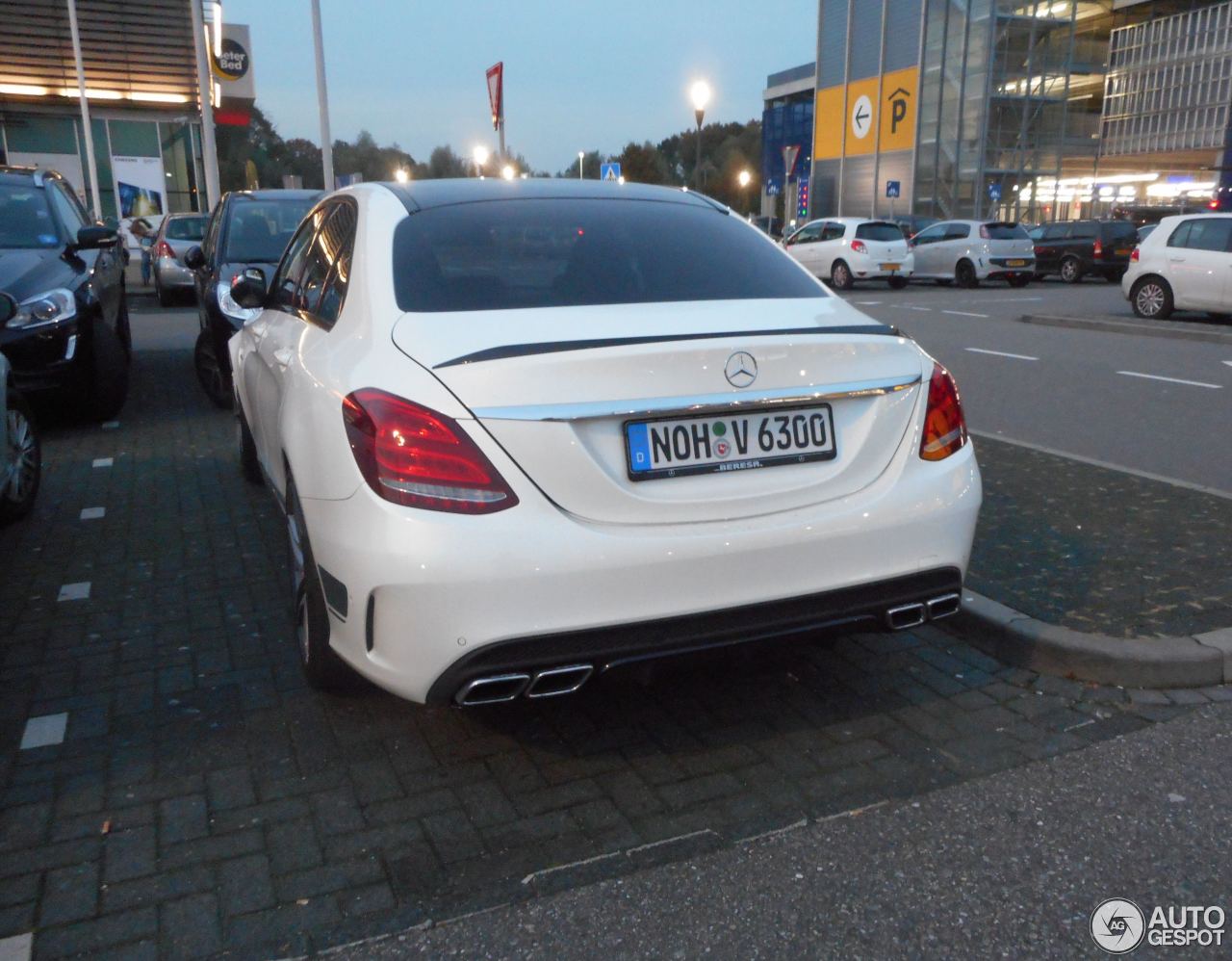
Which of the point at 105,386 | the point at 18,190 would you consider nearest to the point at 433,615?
the point at 105,386

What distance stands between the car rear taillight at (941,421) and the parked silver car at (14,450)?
4.10 meters

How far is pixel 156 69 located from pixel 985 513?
38826 millimetres

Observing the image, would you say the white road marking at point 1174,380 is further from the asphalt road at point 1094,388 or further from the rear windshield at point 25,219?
the rear windshield at point 25,219

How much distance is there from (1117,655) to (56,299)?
6.89 metres

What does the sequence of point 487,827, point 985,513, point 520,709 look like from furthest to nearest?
point 985,513 → point 520,709 → point 487,827

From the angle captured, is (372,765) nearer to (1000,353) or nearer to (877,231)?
(1000,353)

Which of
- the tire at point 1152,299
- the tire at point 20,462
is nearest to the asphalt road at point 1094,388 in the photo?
the tire at point 1152,299

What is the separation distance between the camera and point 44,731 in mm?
3316

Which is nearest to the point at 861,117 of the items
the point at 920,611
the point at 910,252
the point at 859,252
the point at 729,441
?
the point at 910,252

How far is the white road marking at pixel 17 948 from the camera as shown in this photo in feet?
7.56

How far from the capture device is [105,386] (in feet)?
26.2

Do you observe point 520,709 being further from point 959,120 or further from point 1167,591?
point 959,120

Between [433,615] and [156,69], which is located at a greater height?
[156,69]

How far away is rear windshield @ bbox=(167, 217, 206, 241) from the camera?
20.4 meters
